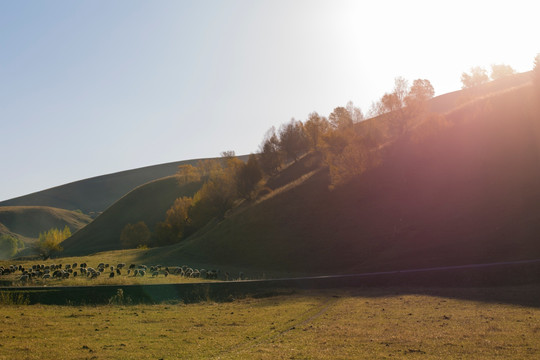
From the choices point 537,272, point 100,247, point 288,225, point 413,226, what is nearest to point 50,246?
point 100,247

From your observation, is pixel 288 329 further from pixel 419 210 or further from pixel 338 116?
pixel 338 116

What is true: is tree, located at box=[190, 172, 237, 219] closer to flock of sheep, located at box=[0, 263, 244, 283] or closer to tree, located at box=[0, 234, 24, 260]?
flock of sheep, located at box=[0, 263, 244, 283]

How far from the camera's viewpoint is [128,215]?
531 ft

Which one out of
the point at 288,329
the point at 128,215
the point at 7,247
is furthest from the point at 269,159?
the point at 7,247

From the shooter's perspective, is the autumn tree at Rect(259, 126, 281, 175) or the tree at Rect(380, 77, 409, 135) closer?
the tree at Rect(380, 77, 409, 135)

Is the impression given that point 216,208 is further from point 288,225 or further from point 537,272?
point 537,272

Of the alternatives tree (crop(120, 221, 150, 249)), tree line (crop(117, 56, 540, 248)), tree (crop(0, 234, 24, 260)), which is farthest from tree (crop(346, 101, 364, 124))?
tree (crop(0, 234, 24, 260))

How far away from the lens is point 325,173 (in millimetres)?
90438

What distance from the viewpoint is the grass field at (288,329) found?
544 inches

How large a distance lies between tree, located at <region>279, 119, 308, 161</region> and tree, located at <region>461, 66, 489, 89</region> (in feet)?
208

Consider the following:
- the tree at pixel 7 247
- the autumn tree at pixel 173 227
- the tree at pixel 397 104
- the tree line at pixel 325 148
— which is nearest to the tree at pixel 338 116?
the tree line at pixel 325 148

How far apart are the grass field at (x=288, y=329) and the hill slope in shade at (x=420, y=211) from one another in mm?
21450

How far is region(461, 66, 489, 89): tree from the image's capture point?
145 meters

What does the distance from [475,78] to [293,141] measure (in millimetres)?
71243
